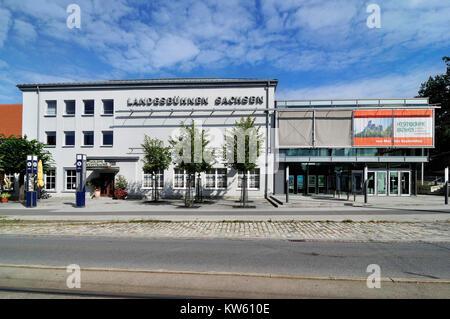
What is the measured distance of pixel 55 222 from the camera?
11734 mm

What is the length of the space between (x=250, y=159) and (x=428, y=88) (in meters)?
48.1

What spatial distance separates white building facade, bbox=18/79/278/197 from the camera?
74.6 feet

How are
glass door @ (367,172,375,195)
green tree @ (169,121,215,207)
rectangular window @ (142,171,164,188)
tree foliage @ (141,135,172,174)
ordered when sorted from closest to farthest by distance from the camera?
green tree @ (169,121,215,207) → tree foliage @ (141,135,172,174) → rectangular window @ (142,171,164,188) → glass door @ (367,172,375,195)

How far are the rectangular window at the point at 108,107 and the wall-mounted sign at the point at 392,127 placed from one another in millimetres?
23019

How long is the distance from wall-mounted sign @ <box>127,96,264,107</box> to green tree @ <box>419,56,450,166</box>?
34609 mm

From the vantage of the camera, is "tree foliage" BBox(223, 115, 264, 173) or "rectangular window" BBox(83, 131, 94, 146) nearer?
"tree foliage" BBox(223, 115, 264, 173)

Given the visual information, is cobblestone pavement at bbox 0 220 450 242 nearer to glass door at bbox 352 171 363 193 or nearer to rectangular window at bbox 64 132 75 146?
glass door at bbox 352 171 363 193

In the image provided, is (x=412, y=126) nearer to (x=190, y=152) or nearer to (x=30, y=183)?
(x=190, y=152)

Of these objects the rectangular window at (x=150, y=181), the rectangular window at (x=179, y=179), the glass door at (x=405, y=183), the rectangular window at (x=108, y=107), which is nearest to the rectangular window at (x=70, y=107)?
the rectangular window at (x=108, y=107)

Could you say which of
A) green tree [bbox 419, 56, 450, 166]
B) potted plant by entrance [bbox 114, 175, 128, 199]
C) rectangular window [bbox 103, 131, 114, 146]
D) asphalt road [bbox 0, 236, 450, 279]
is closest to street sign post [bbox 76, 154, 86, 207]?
potted plant by entrance [bbox 114, 175, 128, 199]

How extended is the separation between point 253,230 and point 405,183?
67.9ft

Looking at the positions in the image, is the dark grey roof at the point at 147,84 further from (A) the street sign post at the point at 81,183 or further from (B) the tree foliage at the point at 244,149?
(A) the street sign post at the point at 81,183

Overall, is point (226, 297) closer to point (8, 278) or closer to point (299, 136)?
point (8, 278)
